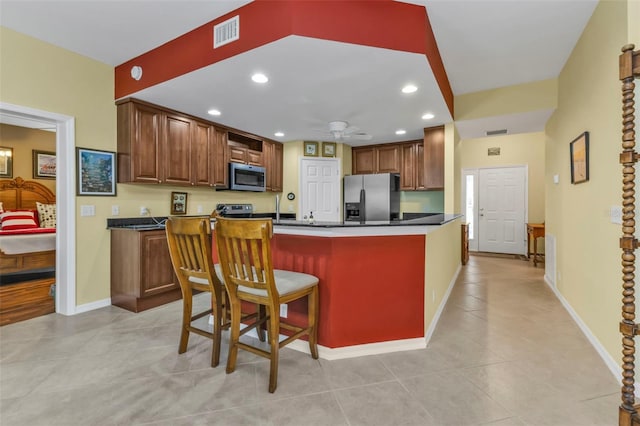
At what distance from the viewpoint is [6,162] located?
509 cm

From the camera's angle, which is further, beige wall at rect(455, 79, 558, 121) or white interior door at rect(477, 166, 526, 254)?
white interior door at rect(477, 166, 526, 254)

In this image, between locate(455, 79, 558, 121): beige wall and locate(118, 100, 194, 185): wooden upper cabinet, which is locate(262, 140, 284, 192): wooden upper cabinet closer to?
locate(118, 100, 194, 185): wooden upper cabinet

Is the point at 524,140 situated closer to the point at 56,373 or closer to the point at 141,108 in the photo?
the point at 141,108

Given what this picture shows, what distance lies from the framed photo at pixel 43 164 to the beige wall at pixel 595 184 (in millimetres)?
8122

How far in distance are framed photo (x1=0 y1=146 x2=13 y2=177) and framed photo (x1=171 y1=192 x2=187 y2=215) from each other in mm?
3743

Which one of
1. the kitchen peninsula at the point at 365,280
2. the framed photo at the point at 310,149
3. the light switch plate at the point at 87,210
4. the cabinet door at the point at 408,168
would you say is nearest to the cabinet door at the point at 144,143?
the light switch plate at the point at 87,210

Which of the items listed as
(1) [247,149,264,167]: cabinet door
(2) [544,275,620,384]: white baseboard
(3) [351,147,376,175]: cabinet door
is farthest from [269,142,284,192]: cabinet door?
(2) [544,275,620,384]: white baseboard

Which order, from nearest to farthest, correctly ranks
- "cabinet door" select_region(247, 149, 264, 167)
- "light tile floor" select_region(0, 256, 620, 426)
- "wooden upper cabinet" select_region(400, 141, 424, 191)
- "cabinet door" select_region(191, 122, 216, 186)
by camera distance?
"light tile floor" select_region(0, 256, 620, 426) < "cabinet door" select_region(191, 122, 216, 186) < "cabinet door" select_region(247, 149, 264, 167) < "wooden upper cabinet" select_region(400, 141, 424, 191)

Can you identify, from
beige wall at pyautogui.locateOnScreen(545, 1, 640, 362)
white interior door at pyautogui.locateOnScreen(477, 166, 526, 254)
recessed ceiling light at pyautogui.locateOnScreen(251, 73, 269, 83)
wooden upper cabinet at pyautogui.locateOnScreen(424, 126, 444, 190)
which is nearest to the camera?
beige wall at pyautogui.locateOnScreen(545, 1, 640, 362)

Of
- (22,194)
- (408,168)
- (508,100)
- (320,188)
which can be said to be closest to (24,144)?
(22,194)

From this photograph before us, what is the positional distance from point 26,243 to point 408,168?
6038 millimetres

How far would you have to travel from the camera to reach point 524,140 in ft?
20.2

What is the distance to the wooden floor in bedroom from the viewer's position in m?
2.90

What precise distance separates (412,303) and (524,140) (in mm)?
5821
